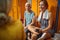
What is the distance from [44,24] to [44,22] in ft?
0.06

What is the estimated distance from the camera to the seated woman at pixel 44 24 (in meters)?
1.27

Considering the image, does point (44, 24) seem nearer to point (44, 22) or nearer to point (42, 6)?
point (44, 22)

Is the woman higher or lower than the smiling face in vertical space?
lower

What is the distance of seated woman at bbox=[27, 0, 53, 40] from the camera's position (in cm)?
127

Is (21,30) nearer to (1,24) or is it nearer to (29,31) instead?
(1,24)

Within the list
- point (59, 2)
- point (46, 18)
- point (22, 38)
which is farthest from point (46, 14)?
point (22, 38)

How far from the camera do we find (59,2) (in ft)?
4.03

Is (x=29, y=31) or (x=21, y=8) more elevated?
(x=21, y=8)

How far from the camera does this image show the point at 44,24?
129 cm

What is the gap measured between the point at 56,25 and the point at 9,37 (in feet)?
2.14

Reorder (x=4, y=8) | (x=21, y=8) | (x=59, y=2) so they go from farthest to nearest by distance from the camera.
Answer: (x=21, y=8), (x=59, y=2), (x=4, y=8)

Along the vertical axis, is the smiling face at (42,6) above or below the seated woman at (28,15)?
above

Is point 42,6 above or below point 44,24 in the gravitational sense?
above

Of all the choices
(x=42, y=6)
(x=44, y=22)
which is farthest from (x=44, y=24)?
(x=42, y=6)
